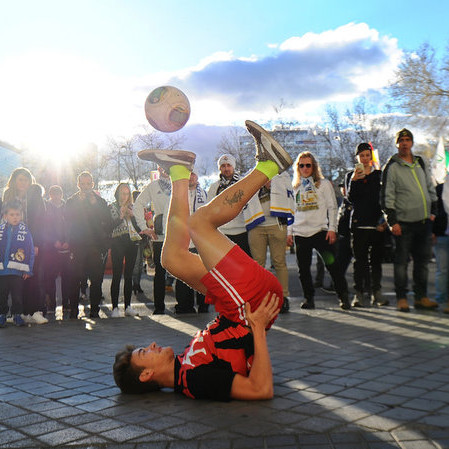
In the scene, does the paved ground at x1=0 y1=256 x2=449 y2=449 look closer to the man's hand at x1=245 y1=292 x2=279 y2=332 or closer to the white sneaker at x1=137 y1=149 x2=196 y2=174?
the man's hand at x1=245 y1=292 x2=279 y2=332

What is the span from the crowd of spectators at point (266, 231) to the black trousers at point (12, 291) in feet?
0.04

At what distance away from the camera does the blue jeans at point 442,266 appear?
8.55 meters

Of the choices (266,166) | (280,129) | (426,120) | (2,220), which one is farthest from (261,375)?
(280,129)

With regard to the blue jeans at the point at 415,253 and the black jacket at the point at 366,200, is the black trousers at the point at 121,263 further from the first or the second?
the blue jeans at the point at 415,253

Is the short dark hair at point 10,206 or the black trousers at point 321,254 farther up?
the short dark hair at point 10,206

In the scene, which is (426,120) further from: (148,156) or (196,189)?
(148,156)

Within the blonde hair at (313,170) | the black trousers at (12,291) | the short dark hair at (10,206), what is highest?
the blonde hair at (313,170)

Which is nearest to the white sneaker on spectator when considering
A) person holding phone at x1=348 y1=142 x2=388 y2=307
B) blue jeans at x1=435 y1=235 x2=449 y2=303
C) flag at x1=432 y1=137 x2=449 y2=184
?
person holding phone at x1=348 y1=142 x2=388 y2=307

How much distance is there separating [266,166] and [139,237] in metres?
5.13

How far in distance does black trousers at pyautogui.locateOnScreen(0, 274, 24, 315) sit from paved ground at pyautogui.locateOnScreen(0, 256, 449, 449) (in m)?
1.33

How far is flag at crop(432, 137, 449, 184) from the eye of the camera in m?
9.64

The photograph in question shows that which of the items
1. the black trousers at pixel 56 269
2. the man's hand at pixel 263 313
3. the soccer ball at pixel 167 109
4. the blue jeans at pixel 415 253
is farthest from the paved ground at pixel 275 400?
the black trousers at pixel 56 269

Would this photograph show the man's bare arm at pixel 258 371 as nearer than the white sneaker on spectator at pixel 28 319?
Yes

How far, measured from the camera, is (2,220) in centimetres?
858
